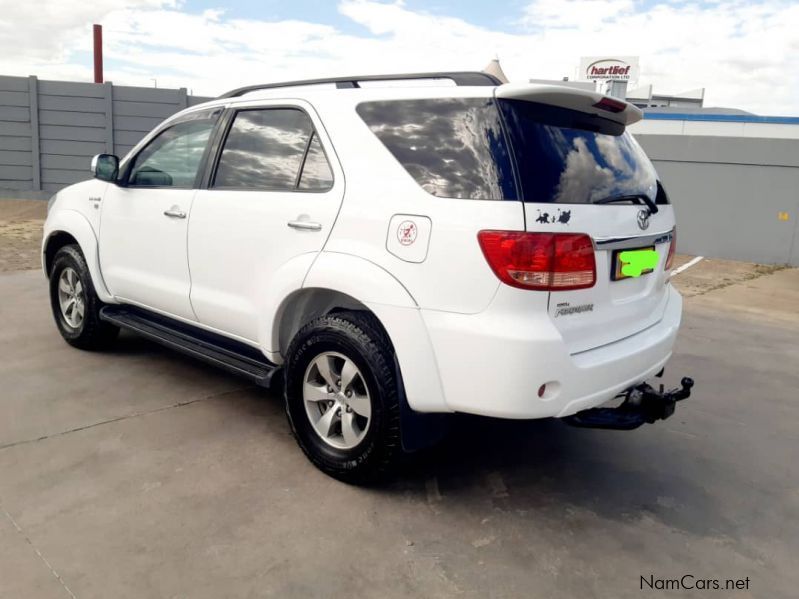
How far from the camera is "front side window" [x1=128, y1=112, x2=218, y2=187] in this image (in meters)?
3.96

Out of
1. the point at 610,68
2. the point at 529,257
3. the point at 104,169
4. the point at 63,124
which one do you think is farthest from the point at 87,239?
the point at 610,68

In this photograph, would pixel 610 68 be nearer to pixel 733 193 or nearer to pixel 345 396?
pixel 733 193

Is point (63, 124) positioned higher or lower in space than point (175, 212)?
higher

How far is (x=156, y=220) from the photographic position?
4.09m

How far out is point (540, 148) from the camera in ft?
8.86

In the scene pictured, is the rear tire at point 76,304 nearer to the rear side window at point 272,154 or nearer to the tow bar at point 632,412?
the rear side window at point 272,154

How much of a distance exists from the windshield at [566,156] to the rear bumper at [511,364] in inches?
19.1

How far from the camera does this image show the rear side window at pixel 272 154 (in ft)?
10.7

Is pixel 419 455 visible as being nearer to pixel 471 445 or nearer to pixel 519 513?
pixel 471 445

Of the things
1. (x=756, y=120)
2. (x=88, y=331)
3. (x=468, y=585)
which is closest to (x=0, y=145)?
(x=88, y=331)

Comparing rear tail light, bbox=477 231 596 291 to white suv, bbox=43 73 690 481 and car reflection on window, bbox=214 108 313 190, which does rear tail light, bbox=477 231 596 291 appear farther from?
car reflection on window, bbox=214 108 313 190

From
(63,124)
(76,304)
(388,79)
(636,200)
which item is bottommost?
(76,304)

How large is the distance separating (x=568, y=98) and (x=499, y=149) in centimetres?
42

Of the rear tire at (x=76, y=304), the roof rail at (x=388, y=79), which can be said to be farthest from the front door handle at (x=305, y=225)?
the rear tire at (x=76, y=304)
